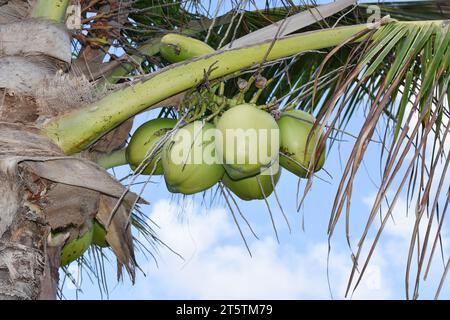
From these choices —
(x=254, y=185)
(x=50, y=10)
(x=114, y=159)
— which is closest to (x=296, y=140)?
(x=254, y=185)

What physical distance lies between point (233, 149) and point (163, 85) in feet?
1.07

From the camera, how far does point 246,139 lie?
2.17 metres

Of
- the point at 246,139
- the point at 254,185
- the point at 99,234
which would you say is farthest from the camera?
the point at 99,234

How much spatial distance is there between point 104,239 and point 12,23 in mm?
821

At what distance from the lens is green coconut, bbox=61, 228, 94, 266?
251cm

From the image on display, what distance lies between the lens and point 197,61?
7.68 ft

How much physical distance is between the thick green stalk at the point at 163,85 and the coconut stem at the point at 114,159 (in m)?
0.25

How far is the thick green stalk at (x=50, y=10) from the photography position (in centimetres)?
254

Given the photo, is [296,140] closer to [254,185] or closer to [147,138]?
[254,185]

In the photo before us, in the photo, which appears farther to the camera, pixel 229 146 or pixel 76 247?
pixel 76 247

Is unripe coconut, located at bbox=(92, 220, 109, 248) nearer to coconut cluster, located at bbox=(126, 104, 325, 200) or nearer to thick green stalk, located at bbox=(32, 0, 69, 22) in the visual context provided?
coconut cluster, located at bbox=(126, 104, 325, 200)
